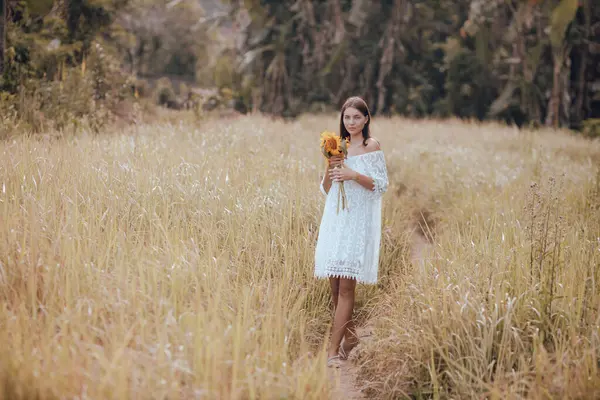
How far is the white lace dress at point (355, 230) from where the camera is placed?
3.77 meters

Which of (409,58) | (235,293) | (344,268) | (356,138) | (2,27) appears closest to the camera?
(235,293)

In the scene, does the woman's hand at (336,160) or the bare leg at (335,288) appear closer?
the woman's hand at (336,160)

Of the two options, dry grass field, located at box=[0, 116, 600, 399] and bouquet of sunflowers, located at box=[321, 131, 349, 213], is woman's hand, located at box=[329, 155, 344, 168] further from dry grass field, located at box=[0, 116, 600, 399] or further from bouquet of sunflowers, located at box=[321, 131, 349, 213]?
dry grass field, located at box=[0, 116, 600, 399]

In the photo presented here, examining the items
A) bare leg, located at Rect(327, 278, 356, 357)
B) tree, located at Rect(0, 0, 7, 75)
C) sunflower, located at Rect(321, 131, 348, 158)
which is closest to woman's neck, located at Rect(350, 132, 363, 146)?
sunflower, located at Rect(321, 131, 348, 158)

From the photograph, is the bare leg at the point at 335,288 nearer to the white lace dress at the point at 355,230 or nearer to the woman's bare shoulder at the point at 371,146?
the white lace dress at the point at 355,230

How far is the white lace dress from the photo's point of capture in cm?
377

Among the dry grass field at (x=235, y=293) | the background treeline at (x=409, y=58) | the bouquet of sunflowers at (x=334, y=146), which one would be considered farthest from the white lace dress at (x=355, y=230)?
the background treeline at (x=409, y=58)

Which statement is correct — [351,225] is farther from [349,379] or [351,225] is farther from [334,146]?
[349,379]

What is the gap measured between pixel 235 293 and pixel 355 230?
921 mm

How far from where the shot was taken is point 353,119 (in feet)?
12.7

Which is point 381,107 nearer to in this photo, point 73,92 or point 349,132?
point 73,92

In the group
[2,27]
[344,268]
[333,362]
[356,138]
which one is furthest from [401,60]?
[333,362]

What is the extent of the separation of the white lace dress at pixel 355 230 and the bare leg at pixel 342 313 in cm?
8

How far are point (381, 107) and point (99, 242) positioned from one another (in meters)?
17.7
